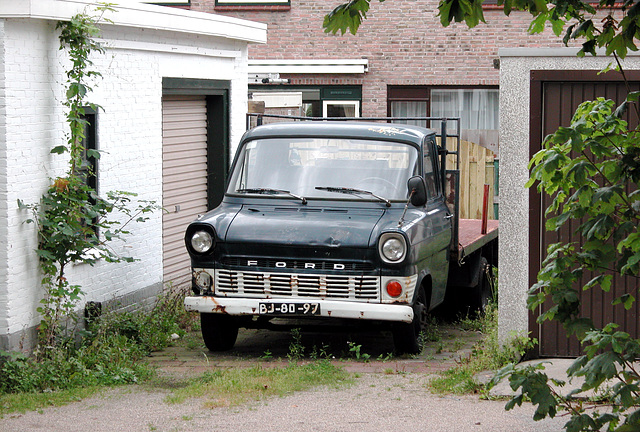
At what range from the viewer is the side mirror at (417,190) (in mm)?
9102

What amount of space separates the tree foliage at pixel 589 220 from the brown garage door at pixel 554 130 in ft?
11.9

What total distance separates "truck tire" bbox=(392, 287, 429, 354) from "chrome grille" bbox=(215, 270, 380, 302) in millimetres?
466

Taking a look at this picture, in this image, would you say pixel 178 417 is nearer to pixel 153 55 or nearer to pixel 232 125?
pixel 153 55

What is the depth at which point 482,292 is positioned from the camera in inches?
452

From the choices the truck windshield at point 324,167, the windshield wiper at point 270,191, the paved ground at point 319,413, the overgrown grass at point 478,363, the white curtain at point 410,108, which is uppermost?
the white curtain at point 410,108

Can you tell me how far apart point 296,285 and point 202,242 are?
93cm

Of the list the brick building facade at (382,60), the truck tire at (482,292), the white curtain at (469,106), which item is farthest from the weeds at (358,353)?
the white curtain at (469,106)

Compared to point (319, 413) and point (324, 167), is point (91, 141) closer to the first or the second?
point (324, 167)

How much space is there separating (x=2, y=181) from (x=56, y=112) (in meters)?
0.99

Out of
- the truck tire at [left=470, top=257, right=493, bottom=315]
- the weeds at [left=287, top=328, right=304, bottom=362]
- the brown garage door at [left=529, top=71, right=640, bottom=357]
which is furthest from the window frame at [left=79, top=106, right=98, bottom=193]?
the truck tire at [left=470, top=257, right=493, bottom=315]

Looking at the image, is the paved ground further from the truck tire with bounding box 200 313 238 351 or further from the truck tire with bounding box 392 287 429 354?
the truck tire with bounding box 200 313 238 351

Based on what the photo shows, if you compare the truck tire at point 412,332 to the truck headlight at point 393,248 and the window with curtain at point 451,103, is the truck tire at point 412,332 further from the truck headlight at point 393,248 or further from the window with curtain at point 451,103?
the window with curtain at point 451,103

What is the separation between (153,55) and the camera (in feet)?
35.4

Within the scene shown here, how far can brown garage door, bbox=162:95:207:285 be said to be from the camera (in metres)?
11.5
